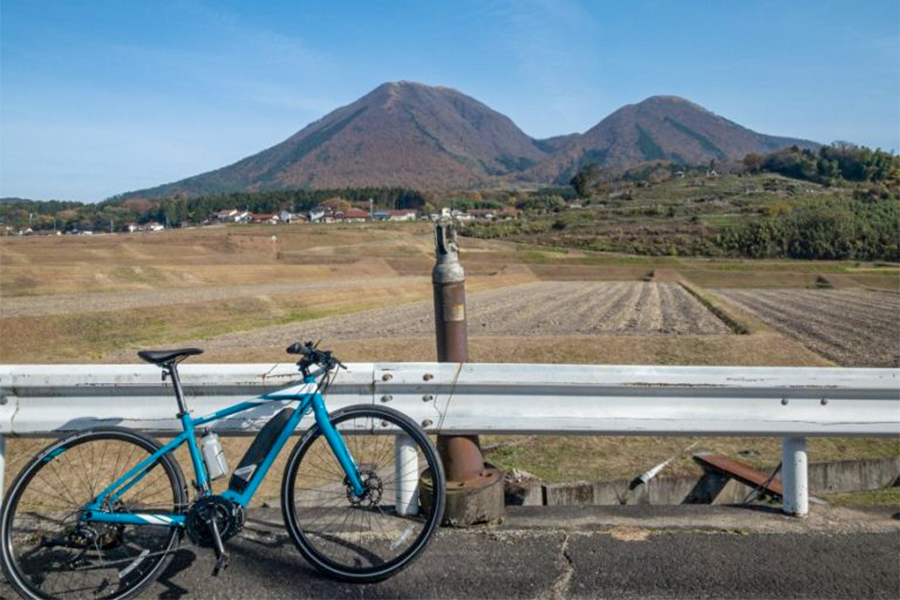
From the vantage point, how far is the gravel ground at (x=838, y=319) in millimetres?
24344

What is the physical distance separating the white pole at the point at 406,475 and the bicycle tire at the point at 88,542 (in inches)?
43.2

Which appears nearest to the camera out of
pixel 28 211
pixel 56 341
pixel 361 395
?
pixel 361 395

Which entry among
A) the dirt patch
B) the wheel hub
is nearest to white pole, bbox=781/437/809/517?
the dirt patch

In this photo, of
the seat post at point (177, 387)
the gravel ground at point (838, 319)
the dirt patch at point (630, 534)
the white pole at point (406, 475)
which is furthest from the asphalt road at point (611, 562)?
the gravel ground at point (838, 319)

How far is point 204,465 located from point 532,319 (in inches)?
1235

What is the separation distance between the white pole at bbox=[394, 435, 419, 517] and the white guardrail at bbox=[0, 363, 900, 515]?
195 mm

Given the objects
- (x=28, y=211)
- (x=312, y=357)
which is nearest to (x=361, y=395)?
(x=312, y=357)

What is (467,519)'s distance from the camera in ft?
13.4

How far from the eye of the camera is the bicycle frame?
11.5ft

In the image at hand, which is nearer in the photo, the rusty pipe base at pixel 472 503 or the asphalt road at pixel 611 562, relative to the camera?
the asphalt road at pixel 611 562

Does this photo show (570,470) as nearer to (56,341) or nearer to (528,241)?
(56,341)

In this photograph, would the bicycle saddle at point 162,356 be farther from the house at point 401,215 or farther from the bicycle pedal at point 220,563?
the house at point 401,215

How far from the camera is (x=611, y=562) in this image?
142 inches

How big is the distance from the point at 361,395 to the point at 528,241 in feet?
335
